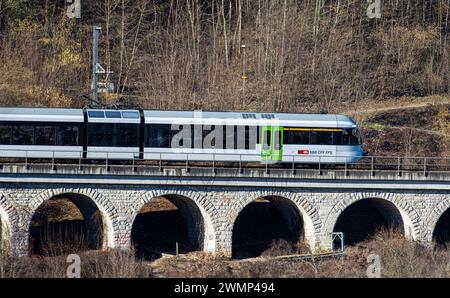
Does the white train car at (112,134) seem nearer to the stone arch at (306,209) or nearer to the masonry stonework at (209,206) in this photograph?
the masonry stonework at (209,206)

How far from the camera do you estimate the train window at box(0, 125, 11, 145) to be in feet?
159

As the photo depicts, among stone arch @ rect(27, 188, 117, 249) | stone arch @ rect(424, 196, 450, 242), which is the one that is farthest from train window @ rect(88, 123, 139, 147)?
stone arch @ rect(424, 196, 450, 242)

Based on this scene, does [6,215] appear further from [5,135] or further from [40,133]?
[40,133]

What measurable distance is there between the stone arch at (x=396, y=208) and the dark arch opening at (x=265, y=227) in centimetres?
154

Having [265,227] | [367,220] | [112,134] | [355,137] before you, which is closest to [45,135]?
[112,134]

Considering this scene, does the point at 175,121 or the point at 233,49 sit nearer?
the point at 175,121

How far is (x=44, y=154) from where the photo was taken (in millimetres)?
48906

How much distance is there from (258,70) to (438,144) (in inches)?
496

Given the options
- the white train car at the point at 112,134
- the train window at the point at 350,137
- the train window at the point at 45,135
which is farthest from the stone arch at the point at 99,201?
the train window at the point at 350,137

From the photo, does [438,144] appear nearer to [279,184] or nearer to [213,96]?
[213,96]

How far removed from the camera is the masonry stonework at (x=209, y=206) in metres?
46.6

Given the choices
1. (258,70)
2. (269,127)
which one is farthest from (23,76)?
(269,127)

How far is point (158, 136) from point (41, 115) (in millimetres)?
5447

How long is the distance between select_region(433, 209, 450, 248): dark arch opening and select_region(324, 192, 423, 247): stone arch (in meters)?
1.80
